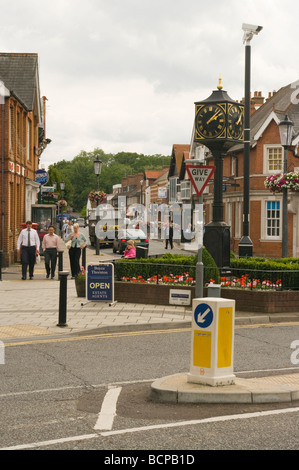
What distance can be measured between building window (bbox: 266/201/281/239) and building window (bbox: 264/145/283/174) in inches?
82.2

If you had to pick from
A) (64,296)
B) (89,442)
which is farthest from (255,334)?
(89,442)

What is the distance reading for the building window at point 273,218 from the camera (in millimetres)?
41250

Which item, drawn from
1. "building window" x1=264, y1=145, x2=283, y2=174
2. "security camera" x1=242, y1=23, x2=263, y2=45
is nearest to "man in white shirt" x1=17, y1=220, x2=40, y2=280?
"security camera" x1=242, y1=23, x2=263, y2=45

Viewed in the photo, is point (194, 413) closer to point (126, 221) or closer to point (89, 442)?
point (89, 442)

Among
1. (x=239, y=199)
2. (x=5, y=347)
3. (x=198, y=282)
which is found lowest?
(x=5, y=347)

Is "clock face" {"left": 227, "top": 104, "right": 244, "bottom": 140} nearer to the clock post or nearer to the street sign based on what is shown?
the clock post

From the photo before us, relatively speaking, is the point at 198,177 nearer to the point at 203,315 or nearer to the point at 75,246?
the point at 203,315

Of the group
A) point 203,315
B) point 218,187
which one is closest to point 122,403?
point 203,315

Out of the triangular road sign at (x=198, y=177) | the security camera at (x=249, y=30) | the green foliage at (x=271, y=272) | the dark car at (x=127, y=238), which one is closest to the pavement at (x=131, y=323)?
the green foliage at (x=271, y=272)

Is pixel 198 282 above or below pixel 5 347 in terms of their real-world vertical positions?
above

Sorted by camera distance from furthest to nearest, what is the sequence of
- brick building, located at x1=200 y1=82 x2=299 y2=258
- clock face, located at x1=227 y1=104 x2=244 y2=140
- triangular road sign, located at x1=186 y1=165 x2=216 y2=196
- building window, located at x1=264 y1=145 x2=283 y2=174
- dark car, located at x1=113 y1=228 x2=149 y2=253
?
building window, located at x1=264 y1=145 x2=283 y2=174
brick building, located at x1=200 y1=82 x2=299 y2=258
dark car, located at x1=113 y1=228 x2=149 y2=253
clock face, located at x1=227 y1=104 x2=244 y2=140
triangular road sign, located at x1=186 y1=165 x2=216 y2=196

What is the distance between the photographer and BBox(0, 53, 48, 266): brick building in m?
27.7

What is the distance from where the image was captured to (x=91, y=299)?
15.5m
